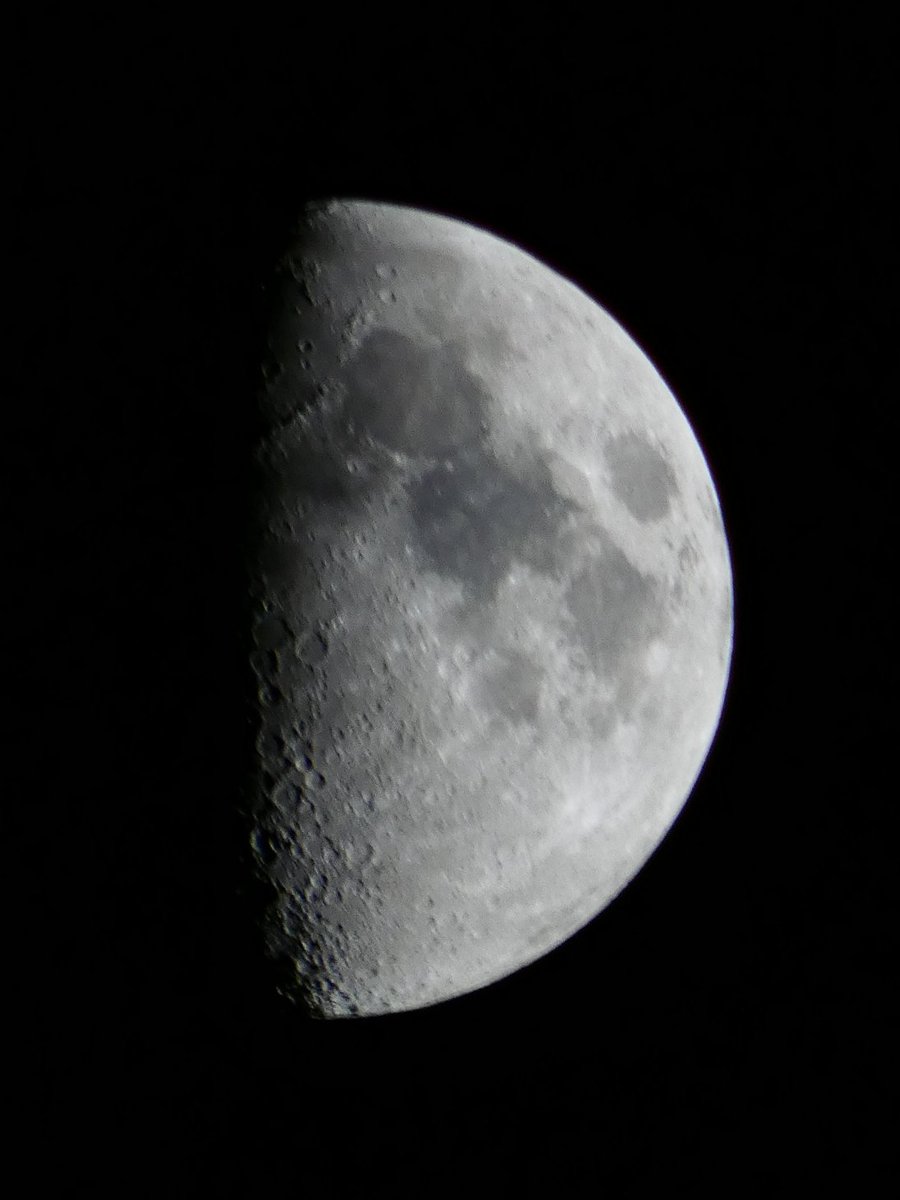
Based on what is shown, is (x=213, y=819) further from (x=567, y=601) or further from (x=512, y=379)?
(x=512, y=379)

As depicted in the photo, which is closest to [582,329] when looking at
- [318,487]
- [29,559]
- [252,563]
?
[318,487]

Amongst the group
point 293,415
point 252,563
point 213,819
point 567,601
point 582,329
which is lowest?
A: point 213,819

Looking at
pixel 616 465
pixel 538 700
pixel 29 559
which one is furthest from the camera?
pixel 616 465

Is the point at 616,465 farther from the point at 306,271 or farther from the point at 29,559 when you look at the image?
the point at 29,559

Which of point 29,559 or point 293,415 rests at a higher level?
point 293,415

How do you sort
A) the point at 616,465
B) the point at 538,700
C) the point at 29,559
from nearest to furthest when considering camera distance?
the point at 29,559 < the point at 538,700 < the point at 616,465

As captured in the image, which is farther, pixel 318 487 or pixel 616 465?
pixel 616 465

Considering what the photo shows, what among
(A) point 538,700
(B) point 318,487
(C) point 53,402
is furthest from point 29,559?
(A) point 538,700
